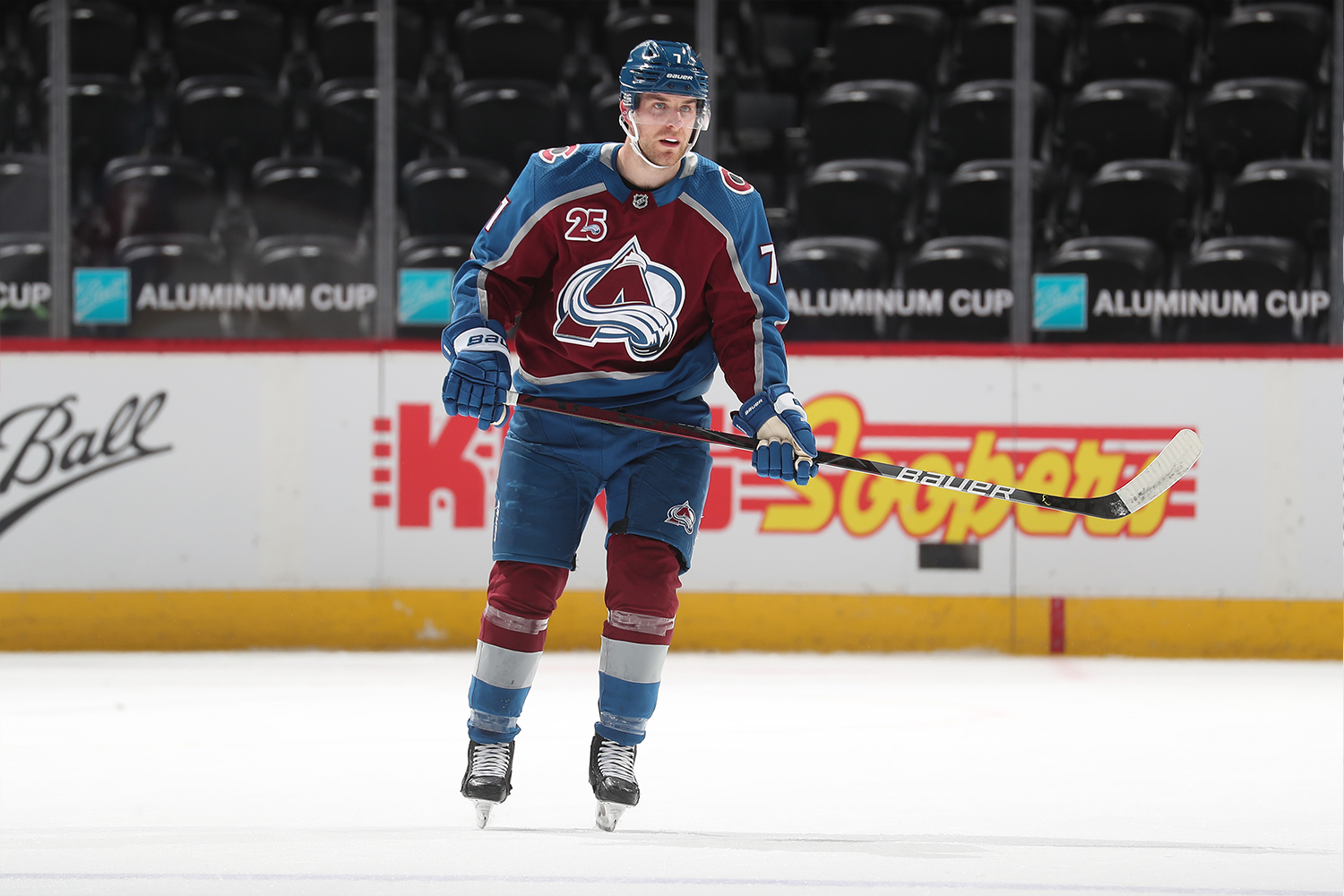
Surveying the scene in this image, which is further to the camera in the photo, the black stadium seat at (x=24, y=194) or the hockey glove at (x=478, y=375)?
the black stadium seat at (x=24, y=194)

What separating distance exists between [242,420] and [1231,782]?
10.7 feet

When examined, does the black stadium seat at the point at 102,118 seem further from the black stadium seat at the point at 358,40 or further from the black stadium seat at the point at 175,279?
Answer: the black stadium seat at the point at 358,40

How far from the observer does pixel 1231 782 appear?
2.84 metres

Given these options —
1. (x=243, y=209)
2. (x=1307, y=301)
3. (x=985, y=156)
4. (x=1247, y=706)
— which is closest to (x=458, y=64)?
(x=243, y=209)

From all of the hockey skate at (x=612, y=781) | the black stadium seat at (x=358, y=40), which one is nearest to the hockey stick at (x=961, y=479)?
the hockey skate at (x=612, y=781)

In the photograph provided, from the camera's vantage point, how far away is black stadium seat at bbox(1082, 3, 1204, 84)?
16.9 ft

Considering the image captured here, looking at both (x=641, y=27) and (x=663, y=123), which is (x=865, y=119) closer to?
(x=641, y=27)

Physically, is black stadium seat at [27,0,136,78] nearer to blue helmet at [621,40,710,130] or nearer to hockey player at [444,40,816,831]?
hockey player at [444,40,816,831]

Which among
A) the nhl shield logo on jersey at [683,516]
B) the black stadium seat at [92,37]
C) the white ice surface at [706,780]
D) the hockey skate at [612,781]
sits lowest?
the white ice surface at [706,780]

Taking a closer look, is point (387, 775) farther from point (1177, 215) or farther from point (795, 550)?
point (1177, 215)

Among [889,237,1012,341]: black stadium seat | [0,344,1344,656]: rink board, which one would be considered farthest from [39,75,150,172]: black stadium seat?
[889,237,1012,341]: black stadium seat

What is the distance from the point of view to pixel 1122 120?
5.18m

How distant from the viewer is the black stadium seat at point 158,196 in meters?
5.12

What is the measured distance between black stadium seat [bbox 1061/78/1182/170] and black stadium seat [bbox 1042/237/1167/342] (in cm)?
31
